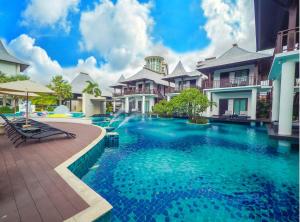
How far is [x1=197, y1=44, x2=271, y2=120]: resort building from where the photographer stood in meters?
15.8

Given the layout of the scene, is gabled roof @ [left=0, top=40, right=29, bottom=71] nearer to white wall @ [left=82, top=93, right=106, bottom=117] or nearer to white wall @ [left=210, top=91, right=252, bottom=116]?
white wall @ [left=82, top=93, right=106, bottom=117]

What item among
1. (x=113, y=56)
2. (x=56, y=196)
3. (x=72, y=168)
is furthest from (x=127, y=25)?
(x=56, y=196)

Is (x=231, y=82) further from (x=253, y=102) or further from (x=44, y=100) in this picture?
(x=44, y=100)

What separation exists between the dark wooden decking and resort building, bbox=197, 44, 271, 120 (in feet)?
59.0

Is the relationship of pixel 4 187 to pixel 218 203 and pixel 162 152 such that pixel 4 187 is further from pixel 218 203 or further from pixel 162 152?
pixel 162 152

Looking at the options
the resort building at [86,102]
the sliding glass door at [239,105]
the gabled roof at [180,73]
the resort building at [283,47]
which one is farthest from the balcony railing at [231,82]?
the resort building at [86,102]

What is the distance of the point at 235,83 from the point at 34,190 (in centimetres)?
1939

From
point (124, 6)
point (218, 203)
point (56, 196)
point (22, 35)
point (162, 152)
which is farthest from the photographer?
point (22, 35)

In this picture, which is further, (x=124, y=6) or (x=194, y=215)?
(x=124, y=6)

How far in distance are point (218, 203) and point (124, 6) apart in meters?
17.5

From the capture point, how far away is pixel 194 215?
278 cm

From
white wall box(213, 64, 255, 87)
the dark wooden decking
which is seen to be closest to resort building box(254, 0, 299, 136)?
white wall box(213, 64, 255, 87)

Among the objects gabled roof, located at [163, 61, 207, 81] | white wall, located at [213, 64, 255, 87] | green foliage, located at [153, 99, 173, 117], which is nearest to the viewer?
white wall, located at [213, 64, 255, 87]

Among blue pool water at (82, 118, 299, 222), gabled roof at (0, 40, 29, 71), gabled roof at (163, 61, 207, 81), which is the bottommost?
blue pool water at (82, 118, 299, 222)
